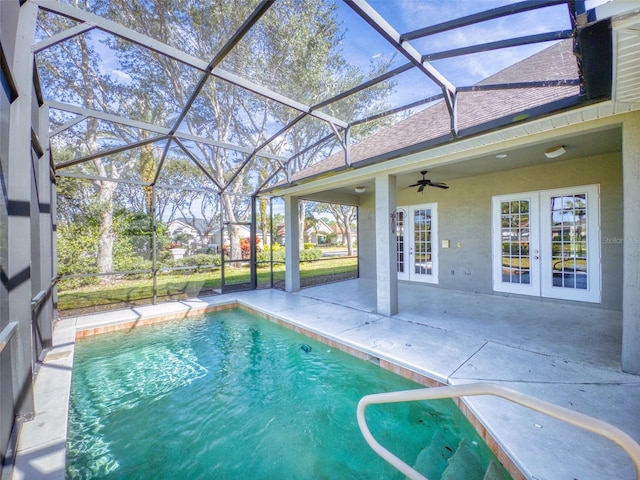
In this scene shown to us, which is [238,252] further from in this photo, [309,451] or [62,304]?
[309,451]

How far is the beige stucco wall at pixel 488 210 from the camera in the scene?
17.0 feet

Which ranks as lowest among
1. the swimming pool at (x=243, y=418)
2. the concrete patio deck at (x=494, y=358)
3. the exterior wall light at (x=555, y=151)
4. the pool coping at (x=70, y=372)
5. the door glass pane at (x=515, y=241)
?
the swimming pool at (x=243, y=418)

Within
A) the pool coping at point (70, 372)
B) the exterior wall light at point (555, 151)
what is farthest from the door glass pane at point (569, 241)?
the pool coping at point (70, 372)

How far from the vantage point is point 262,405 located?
3137mm

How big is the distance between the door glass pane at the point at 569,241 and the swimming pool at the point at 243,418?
481 cm

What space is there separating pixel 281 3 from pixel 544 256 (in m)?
6.84

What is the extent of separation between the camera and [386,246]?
5258 mm

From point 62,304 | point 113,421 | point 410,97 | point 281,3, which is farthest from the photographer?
point 62,304

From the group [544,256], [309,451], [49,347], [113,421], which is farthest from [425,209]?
[49,347]

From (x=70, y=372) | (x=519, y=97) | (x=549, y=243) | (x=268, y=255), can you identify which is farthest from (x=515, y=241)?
(x=268, y=255)

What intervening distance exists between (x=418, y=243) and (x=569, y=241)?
3482 millimetres

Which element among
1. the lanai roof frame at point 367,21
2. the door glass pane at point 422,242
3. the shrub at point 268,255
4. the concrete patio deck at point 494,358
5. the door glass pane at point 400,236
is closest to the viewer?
the concrete patio deck at point 494,358

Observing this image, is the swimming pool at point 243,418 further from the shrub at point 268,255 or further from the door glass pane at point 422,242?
the shrub at point 268,255

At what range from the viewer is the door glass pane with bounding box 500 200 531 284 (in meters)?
6.32
